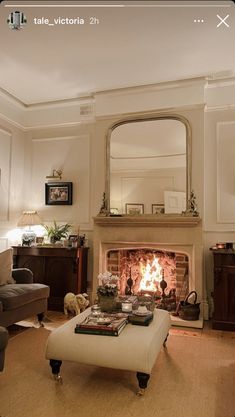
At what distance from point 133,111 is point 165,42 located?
120 cm

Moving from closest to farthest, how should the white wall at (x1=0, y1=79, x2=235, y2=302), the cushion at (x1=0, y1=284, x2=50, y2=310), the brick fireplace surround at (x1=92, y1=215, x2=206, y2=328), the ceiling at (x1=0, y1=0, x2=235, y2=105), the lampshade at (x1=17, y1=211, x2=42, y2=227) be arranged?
1. the ceiling at (x1=0, y1=0, x2=235, y2=105)
2. the cushion at (x1=0, y1=284, x2=50, y2=310)
3. the brick fireplace surround at (x1=92, y1=215, x2=206, y2=328)
4. the white wall at (x1=0, y1=79, x2=235, y2=302)
5. the lampshade at (x1=17, y1=211, x2=42, y2=227)

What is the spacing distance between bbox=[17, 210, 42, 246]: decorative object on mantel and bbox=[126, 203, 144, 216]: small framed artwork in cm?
138

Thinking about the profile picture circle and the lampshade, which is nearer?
the profile picture circle

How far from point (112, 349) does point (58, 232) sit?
2.69 meters

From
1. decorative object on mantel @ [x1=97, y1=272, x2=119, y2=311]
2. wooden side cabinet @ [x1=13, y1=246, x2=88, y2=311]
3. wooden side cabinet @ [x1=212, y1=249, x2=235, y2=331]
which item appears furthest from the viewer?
wooden side cabinet @ [x1=13, y1=246, x2=88, y2=311]

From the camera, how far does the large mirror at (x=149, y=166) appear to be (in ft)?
13.3

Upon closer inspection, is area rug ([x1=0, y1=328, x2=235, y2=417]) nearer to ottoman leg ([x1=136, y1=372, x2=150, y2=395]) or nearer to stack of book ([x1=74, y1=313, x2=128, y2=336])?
ottoman leg ([x1=136, y1=372, x2=150, y2=395])

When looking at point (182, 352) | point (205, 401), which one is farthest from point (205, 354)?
point (205, 401)

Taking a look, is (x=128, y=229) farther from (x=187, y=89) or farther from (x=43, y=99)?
(x=43, y=99)

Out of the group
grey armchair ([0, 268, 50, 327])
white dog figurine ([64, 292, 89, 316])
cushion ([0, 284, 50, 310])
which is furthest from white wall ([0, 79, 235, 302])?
cushion ([0, 284, 50, 310])

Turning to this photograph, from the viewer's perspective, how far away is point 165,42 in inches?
126

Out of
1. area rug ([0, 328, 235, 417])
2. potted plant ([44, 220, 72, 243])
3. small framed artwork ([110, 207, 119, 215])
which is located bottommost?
area rug ([0, 328, 235, 417])

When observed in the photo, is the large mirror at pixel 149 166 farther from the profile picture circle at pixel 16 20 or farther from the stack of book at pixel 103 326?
the stack of book at pixel 103 326

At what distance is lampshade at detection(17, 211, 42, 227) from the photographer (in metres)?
4.48
